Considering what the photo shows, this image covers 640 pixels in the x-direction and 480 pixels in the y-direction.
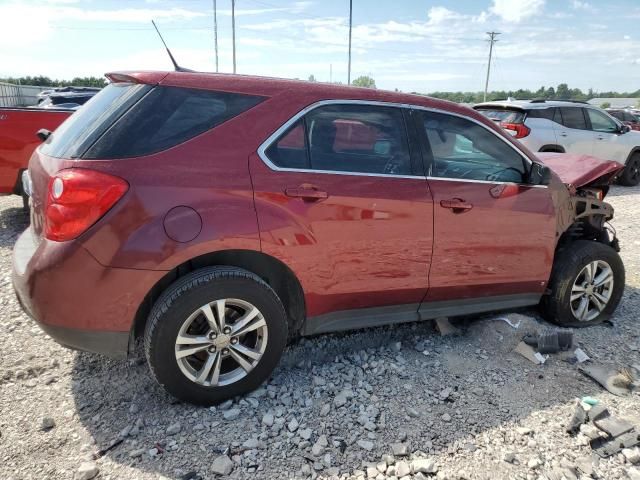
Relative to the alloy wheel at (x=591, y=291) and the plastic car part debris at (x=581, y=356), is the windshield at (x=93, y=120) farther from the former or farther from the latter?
the alloy wheel at (x=591, y=291)

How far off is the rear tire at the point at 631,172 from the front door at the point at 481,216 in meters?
9.83

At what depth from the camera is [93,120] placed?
2.69m

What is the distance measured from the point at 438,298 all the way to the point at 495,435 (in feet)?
3.28

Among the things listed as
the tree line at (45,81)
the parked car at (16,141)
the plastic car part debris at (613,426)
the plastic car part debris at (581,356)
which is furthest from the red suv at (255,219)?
the tree line at (45,81)

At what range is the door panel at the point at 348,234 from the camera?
2748 millimetres

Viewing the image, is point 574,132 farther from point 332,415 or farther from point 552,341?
point 332,415

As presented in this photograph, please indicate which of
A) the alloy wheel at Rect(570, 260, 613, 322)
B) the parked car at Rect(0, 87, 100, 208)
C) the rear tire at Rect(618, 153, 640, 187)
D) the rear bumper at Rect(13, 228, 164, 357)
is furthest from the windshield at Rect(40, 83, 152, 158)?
the rear tire at Rect(618, 153, 640, 187)

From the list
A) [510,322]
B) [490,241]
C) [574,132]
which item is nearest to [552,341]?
[510,322]

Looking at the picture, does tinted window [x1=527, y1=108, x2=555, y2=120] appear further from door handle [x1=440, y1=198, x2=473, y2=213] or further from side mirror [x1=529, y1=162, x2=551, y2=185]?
door handle [x1=440, y1=198, x2=473, y2=213]

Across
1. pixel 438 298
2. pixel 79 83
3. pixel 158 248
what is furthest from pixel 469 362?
pixel 79 83

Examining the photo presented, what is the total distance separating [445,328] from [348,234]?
139 cm

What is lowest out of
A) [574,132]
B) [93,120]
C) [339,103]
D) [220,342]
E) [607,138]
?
[220,342]

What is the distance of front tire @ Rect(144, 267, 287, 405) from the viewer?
8.49 ft

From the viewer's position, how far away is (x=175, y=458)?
8.13 ft
